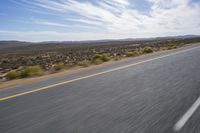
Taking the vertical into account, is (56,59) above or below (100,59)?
below

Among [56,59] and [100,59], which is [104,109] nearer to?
[100,59]

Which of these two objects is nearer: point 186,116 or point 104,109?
point 186,116

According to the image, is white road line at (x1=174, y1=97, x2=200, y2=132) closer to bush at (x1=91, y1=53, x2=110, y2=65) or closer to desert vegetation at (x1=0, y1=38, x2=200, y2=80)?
desert vegetation at (x1=0, y1=38, x2=200, y2=80)

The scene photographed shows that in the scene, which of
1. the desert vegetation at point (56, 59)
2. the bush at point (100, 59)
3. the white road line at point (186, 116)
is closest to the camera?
the white road line at point (186, 116)

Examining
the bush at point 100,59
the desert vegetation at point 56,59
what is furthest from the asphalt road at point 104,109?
the bush at point 100,59

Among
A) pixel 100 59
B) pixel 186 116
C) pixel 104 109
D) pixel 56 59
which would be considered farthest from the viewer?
pixel 56 59

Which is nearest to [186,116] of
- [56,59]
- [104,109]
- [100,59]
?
[104,109]

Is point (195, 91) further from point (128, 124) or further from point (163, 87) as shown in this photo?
point (128, 124)

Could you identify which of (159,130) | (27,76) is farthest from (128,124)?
(27,76)

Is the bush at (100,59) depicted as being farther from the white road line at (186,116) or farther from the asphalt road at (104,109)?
the white road line at (186,116)
